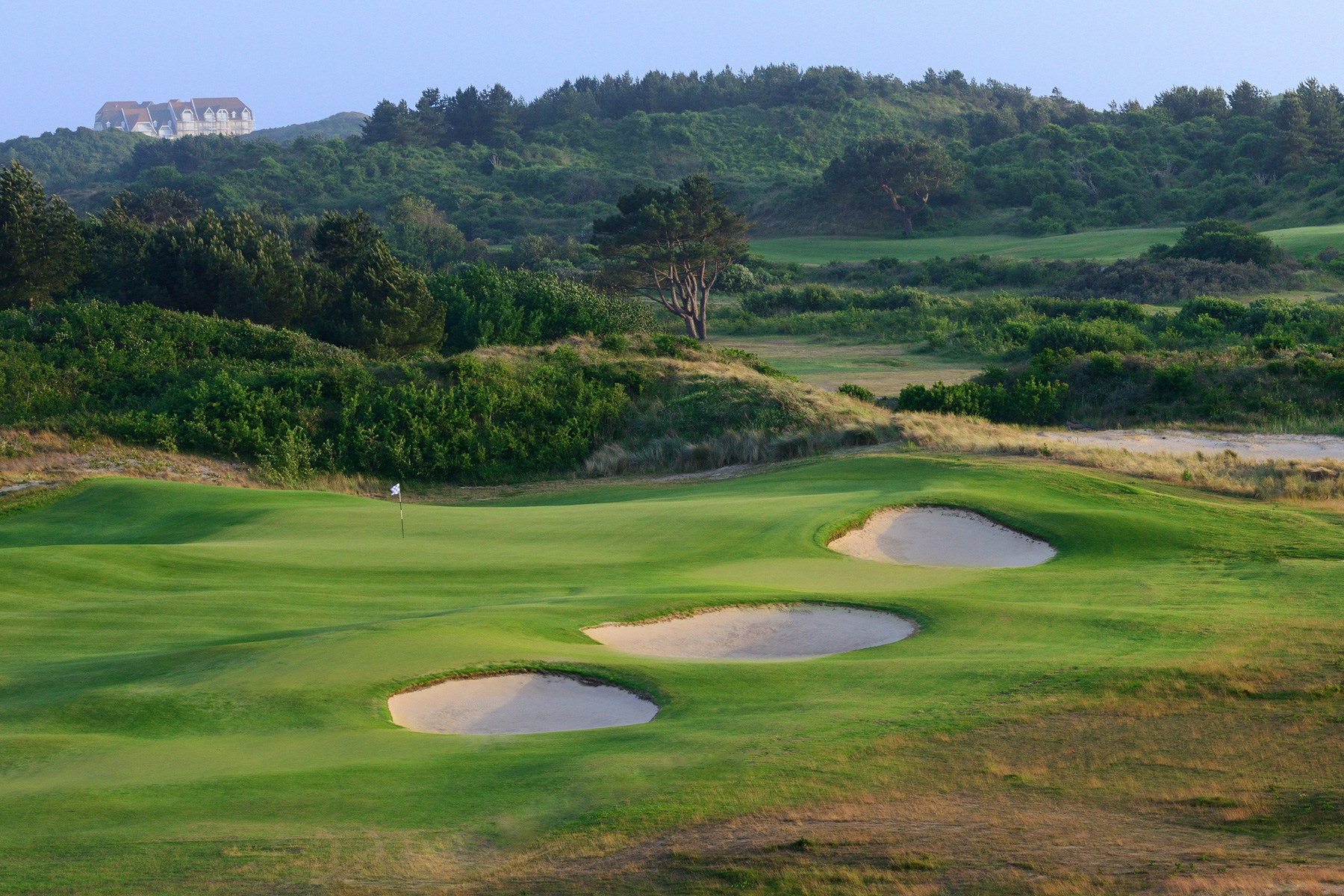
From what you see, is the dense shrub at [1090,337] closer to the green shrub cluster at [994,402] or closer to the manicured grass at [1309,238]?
the green shrub cluster at [994,402]

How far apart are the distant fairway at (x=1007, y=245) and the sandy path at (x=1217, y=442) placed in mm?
37470

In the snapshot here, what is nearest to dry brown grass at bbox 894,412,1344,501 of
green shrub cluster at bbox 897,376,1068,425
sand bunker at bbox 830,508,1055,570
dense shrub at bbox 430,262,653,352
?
green shrub cluster at bbox 897,376,1068,425

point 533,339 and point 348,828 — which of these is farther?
point 533,339

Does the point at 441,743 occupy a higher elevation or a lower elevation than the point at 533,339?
lower

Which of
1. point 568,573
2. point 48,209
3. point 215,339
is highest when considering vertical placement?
point 48,209

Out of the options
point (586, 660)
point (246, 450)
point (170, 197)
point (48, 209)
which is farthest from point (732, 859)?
point (170, 197)

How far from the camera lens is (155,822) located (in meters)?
5.37

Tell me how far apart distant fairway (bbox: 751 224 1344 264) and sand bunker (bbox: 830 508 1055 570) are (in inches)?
2106

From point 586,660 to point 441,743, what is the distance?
1.99 m

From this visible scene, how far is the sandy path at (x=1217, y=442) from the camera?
2484 centimetres

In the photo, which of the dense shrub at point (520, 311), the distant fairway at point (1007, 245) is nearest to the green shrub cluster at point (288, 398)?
the dense shrub at point (520, 311)

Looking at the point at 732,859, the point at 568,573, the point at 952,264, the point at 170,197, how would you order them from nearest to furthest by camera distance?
the point at 732,859 < the point at 568,573 < the point at 952,264 < the point at 170,197

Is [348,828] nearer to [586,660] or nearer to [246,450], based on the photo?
[586,660]

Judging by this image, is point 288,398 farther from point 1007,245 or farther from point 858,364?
point 1007,245
